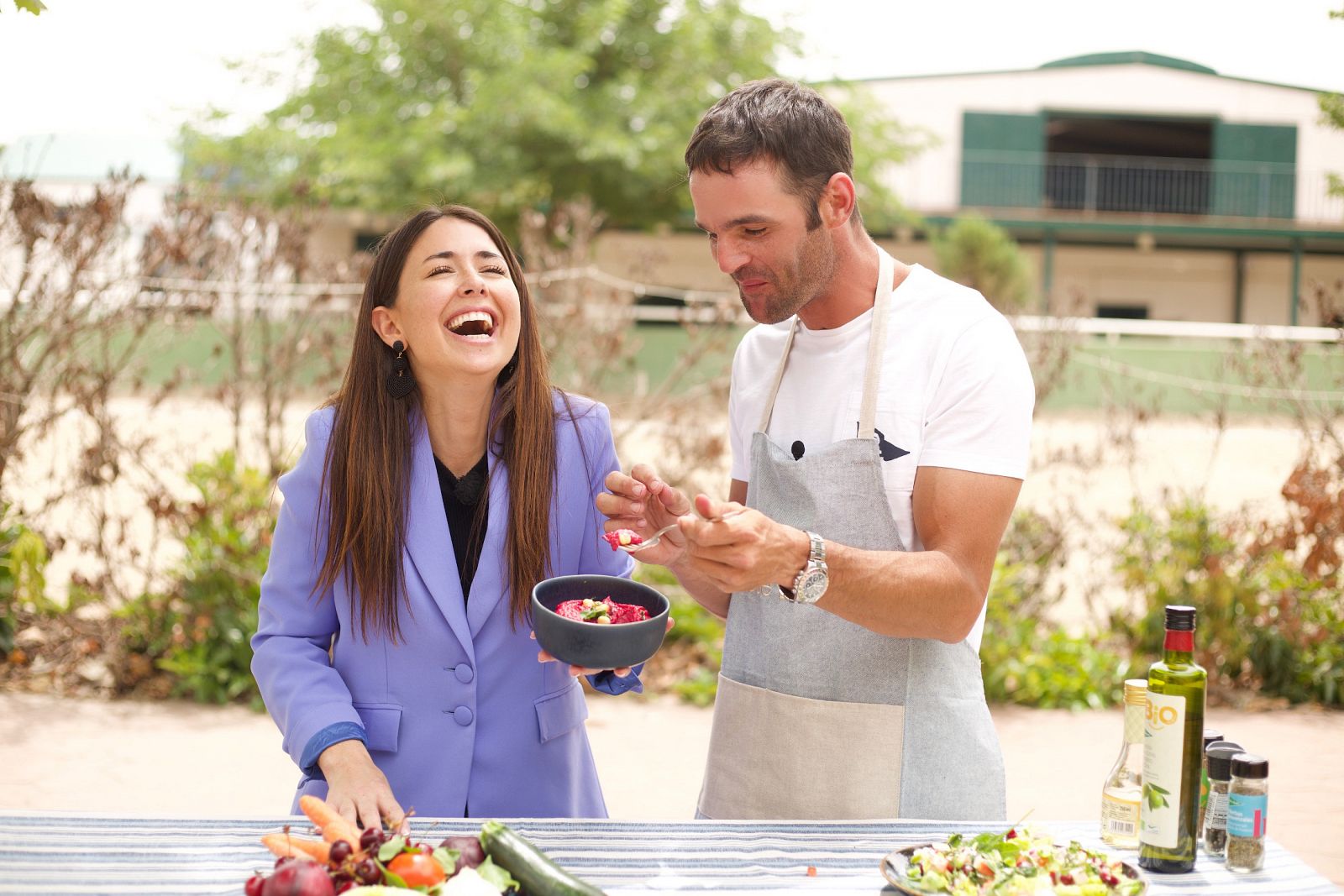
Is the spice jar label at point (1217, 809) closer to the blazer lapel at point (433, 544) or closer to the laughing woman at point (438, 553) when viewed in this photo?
the laughing woman at point (438, 553)

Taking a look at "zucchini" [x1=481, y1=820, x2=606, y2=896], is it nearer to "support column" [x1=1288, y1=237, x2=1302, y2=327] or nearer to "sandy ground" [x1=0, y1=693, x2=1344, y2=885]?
"sandy ground" [x1=0, y1=693, x2=1344, y2=885]

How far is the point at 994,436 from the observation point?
2.15 meters

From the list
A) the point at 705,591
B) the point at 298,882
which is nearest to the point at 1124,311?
A: the point at 705,591

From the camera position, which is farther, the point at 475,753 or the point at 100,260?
the point at 100,260

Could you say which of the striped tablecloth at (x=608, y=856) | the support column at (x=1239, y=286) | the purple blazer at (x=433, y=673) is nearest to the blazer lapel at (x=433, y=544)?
the purple blazer at (x=433, y=673)

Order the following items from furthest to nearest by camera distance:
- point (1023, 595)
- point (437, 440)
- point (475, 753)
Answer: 1. point (1023, 595)
2. point (437, 440)
3. point (475, 753)

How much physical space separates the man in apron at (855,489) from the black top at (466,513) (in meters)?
0.30

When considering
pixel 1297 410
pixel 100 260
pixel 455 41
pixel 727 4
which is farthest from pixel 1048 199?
pixel 100 260

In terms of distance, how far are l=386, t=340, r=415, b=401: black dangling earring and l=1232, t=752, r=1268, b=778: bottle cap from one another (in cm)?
169

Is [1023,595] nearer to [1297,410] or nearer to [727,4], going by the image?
[1297,410]

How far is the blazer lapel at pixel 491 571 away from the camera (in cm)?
235

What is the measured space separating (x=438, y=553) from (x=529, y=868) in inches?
33.7

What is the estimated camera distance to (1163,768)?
1.85 meters

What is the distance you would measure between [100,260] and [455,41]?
15866 mm
